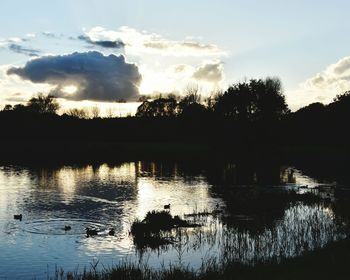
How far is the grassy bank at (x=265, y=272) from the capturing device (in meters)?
20.4

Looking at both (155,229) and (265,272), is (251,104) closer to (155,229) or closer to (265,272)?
(155,229)

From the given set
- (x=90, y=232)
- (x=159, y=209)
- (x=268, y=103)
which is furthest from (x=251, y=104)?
(x=90, y=232)

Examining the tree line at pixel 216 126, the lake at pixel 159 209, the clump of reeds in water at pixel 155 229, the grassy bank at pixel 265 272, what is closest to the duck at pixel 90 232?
the lake at pixel 159 209

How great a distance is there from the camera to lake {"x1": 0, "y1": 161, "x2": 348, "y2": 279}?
92.3 feet

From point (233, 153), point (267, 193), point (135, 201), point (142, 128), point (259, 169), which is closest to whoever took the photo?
point (135, 201)

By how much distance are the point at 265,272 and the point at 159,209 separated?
1013 inches

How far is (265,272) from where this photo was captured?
2162 centimetres

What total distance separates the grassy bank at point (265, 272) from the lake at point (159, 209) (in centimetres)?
232

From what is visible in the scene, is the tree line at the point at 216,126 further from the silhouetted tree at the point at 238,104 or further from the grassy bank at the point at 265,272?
the grassy bank at the point at 265,272

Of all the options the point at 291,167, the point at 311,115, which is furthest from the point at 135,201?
the point at 311,115

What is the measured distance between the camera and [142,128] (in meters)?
180

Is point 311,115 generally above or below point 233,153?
above

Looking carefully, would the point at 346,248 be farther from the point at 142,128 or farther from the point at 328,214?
the point at 142,128

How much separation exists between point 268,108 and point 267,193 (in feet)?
282
